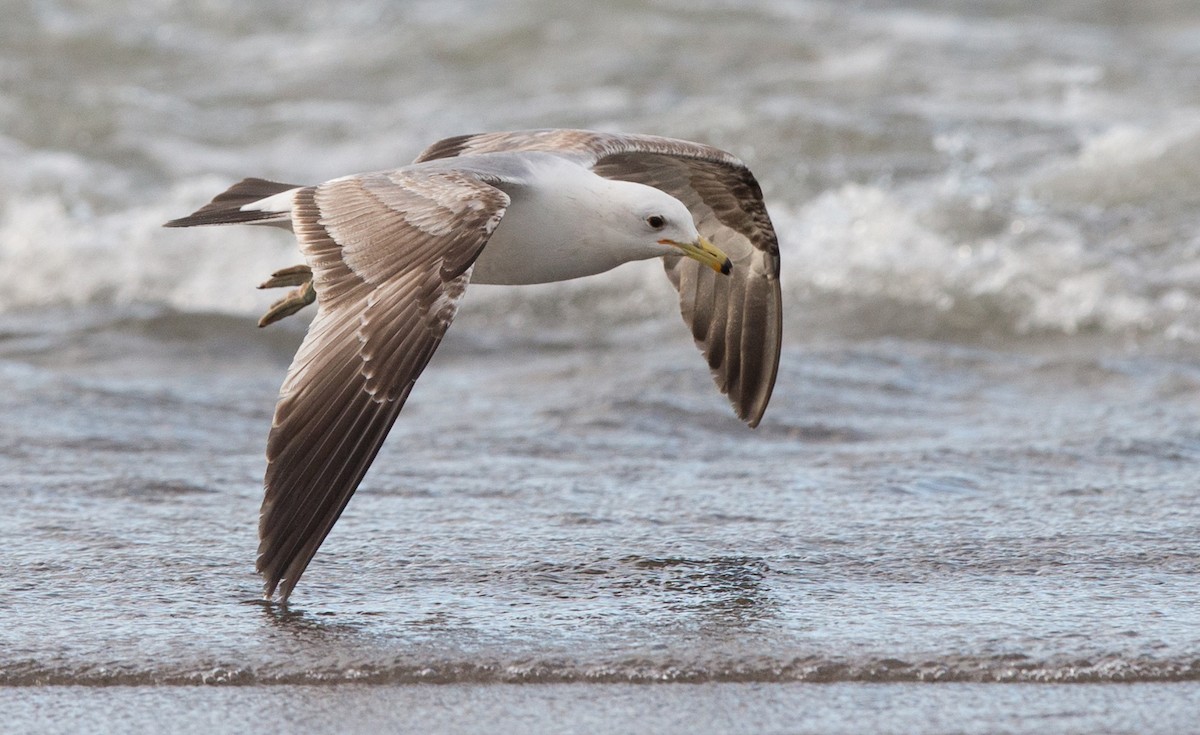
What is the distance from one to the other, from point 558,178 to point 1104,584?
1.94m

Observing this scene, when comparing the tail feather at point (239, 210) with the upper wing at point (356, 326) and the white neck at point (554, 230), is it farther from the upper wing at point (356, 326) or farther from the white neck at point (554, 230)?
the white neck at point (554, 230)

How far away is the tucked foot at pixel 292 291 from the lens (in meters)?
5.29

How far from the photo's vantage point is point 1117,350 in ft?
24.7

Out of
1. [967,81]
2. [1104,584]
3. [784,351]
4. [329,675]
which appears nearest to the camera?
[329,675]

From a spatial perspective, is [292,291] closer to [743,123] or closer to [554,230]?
[554,230]

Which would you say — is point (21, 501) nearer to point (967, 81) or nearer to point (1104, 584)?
point (1104, 584)

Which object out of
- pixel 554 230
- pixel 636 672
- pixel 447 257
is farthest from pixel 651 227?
pixel 636 672

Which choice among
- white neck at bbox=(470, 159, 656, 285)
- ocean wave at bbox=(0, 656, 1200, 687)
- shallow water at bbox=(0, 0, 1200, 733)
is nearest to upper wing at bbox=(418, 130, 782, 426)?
shallow water at bbox=(0, 0, 1200, 733)

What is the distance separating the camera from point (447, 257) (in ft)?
13.7

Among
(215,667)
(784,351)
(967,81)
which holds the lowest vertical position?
(215,667)

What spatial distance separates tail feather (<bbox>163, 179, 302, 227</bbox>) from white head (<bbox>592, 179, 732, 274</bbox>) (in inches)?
35.8

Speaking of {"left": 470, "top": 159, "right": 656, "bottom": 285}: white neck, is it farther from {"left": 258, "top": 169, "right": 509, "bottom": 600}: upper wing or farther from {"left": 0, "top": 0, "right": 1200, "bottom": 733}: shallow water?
{"left": 0, "top": 0, "right": 1200, "bottom": 733}: shallow water

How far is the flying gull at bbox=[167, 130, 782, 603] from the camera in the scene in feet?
12.5

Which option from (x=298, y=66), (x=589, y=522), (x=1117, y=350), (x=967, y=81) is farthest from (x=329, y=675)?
(x=298, y=66)
